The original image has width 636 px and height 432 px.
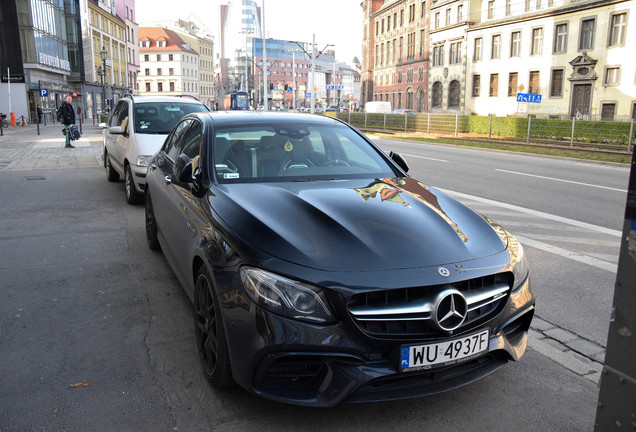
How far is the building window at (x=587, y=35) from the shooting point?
40781 millimetres

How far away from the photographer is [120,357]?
3613mm

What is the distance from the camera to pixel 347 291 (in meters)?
2.52

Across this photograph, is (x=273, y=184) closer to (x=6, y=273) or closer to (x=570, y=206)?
(x=6, y=273)

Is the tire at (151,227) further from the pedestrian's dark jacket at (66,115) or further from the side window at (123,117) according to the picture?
the pedestrian's dark jacket at (66,115)

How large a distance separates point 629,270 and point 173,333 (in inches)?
120

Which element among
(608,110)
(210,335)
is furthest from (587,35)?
(210,335)

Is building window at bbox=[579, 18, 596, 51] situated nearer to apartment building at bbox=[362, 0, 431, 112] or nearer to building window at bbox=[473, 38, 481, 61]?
building window at bbox=[473, 38, 481, 61]

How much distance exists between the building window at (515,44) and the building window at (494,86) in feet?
8.95

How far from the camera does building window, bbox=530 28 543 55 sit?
150 feet

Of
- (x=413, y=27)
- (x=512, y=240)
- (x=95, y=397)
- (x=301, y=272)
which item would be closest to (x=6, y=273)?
(x=95, y=397)

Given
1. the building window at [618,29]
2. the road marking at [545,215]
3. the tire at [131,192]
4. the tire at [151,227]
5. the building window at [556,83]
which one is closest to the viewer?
the tire at [151,227]

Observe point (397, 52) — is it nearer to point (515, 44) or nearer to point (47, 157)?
point (515, 44)

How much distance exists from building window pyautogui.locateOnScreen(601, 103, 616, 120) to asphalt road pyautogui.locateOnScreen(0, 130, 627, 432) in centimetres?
3709

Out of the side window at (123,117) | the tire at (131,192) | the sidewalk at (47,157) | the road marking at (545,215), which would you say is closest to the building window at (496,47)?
the sidewalk at (47,157)
